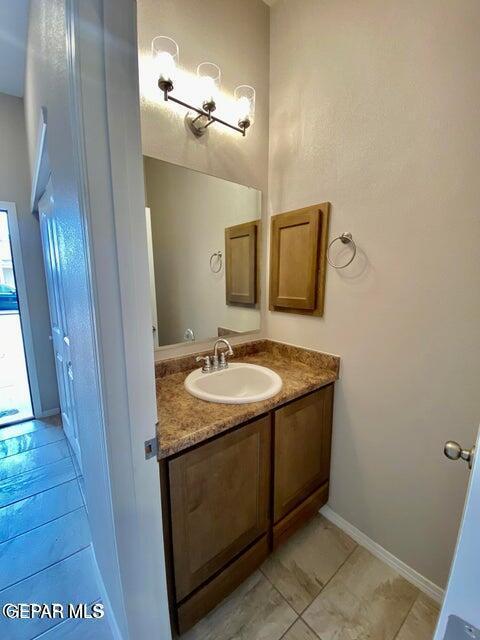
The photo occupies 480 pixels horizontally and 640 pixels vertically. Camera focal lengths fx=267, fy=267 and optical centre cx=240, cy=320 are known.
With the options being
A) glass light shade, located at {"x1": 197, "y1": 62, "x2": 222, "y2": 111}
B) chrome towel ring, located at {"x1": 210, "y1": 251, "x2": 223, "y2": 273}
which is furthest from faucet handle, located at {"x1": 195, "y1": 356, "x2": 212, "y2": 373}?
glass light shade, located at {"x1": 197, "y1": 62, "x2": 222, "y2": 111}

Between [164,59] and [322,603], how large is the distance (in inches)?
94.1

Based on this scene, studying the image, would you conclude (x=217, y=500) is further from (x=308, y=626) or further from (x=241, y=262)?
(x=241, y=262)

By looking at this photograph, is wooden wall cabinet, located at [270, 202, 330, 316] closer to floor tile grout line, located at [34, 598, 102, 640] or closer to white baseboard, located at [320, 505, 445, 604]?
white baseboard, located at [320, 505, 445, 604]

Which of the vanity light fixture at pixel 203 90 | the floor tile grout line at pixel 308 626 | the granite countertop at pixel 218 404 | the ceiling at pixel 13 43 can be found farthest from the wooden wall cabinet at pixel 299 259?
the ceiling at pixel 13 43

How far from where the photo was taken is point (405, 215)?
110cm

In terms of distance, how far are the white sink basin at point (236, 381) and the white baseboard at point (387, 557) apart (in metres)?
0.87

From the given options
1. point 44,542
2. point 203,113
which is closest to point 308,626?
point 44,542

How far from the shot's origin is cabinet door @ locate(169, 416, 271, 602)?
91cm

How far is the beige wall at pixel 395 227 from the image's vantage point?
0.97m

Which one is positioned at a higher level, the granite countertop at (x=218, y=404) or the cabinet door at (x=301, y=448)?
the granite countertop at (x=218, y=404)

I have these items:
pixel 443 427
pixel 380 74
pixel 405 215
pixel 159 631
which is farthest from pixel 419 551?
pixel 380 74

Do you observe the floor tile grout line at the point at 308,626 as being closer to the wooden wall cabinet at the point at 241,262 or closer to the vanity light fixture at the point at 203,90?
the wooden wall cabinet at the point at 241,262

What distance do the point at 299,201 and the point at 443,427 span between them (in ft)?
4.16

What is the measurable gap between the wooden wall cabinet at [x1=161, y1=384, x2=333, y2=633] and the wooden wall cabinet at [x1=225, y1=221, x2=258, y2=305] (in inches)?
28.5
